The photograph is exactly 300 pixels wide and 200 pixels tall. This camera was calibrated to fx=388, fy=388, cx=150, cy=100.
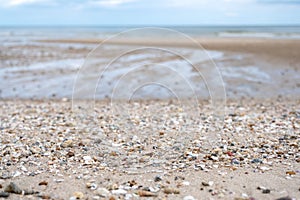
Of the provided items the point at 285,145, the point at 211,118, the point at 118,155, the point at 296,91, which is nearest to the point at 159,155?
the point at 118,155

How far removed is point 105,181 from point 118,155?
1.21 meters

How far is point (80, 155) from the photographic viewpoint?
6.45 meters

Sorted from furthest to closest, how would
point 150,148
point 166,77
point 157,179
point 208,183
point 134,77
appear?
point 134,77 < point 166,77 < point 150,148 < point 157,179 < point 208,183

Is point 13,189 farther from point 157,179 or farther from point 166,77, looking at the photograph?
point 166,77

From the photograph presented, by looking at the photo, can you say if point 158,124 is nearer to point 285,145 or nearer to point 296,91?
point 285,145

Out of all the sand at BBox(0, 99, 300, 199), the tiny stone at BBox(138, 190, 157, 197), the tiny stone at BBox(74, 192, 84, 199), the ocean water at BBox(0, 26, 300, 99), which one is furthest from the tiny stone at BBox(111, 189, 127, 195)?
the ocean water at BBox(0, 26, 300, 99)

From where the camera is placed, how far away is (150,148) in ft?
22.7

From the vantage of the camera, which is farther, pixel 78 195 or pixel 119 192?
pixel 119 192

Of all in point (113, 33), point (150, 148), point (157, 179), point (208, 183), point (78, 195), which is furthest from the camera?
point (113, 33)

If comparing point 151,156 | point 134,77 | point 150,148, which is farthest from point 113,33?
point 151,156

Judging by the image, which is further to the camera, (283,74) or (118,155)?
(283,74)

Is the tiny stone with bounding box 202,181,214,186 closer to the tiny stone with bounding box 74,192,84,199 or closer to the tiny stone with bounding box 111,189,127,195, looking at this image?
the tiny stone with bounding box 111,189,127,195

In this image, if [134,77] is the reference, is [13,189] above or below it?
below

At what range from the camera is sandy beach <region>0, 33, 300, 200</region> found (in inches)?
201
